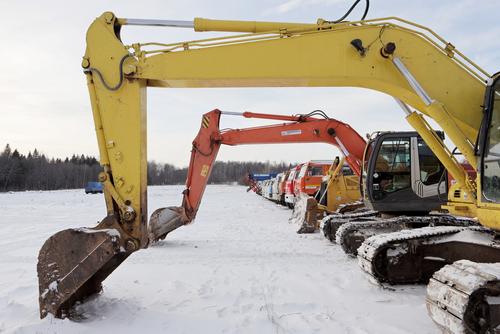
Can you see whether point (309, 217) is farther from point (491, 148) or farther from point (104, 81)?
point (104, 81)

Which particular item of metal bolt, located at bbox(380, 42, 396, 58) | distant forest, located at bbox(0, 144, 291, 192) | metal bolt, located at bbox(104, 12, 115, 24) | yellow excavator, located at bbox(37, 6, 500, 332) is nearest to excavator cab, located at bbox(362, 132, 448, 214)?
yellow excavator, located at bbox(37, 6, 500, 332)

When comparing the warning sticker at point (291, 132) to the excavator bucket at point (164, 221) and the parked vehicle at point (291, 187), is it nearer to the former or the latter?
the excavator bucket at point (164, 221)

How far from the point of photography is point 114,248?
4.39m

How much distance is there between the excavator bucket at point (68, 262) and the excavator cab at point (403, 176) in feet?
18.4

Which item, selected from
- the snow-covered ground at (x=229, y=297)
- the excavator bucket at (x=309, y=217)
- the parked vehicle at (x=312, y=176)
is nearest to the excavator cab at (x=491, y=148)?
the snow-covered ground at (x=229, y=297)

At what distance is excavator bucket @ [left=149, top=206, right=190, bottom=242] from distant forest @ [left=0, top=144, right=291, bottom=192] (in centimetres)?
6331

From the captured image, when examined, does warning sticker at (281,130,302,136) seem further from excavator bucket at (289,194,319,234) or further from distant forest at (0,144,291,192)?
distant forest at (0,144,291,192)

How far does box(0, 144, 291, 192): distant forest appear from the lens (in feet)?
287

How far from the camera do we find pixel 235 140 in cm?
1141

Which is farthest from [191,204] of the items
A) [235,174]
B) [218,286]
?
[235,174]

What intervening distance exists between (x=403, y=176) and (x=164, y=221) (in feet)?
17.6

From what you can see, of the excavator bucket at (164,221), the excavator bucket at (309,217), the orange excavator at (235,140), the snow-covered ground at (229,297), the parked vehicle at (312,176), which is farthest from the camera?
the parked vehicle at (312,176)

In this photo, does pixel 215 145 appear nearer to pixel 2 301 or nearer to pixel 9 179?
pixel 2 301

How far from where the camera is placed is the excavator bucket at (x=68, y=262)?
4.30m
